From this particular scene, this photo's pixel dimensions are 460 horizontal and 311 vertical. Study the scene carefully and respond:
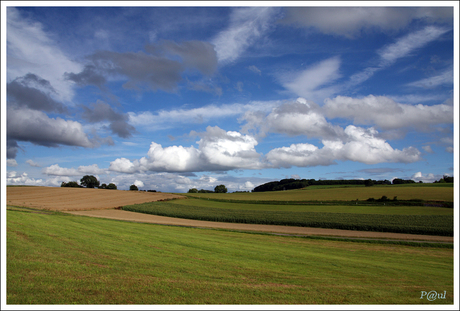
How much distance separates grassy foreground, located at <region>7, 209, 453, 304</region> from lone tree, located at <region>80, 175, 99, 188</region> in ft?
347

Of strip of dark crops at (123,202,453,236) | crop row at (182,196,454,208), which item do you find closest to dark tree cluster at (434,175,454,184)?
crop row at (182,196,454,208)

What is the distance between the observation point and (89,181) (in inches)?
4336

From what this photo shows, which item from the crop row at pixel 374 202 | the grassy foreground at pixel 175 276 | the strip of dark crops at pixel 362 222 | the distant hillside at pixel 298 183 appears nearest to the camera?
the grassy foreground at pixel 175 276

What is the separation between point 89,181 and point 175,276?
11606 cm

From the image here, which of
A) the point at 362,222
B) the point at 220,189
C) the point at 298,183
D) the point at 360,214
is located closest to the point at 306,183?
the point at 298,183

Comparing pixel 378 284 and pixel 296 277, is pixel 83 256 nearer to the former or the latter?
pixel 296 277

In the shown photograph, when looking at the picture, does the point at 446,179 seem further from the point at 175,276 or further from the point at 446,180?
the point at 175,276

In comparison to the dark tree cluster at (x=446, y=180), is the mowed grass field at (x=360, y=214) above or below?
below

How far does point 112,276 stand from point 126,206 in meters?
52.1

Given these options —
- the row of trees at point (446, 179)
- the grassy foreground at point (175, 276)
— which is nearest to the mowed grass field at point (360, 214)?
the grassy foreground at point (175, 276)

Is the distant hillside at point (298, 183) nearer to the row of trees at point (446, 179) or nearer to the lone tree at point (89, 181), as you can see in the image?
the row of trees at point (446, 179)

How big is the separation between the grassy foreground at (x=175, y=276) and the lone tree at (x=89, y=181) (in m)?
106

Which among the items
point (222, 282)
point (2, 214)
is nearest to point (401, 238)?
point (222, 282)

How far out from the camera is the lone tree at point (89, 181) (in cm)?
10895
